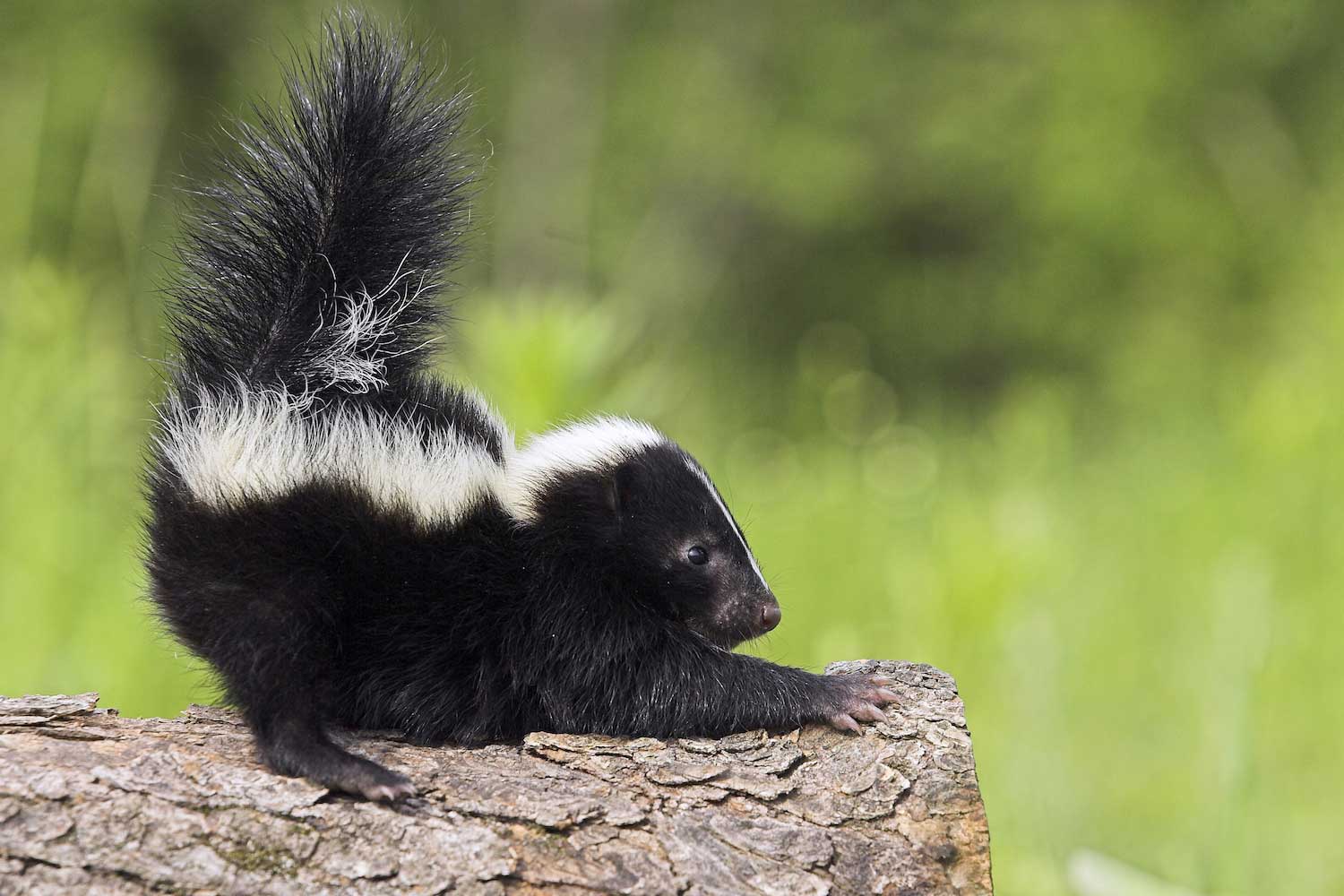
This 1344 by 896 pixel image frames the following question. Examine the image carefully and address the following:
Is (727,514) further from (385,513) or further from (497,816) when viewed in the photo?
(497,816)

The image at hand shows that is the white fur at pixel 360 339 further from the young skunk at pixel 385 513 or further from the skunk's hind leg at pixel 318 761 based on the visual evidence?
the skunk's hind leg at pixel 318 761

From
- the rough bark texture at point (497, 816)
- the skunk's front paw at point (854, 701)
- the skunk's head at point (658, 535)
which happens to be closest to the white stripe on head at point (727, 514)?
the skunk's head at point (658, 535)

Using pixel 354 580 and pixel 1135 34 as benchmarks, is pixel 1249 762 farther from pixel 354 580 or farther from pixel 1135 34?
pixel 1135 34

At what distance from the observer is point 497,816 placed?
226cm

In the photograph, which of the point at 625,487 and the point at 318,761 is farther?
the point at 625,487

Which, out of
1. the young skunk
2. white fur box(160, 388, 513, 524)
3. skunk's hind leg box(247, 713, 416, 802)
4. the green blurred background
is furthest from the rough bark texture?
the green blurred background

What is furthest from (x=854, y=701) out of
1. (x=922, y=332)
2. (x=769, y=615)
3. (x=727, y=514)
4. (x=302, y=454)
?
(x=922, y=332)

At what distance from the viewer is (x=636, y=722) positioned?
2.78 meters

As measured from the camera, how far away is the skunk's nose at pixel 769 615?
10.1 feet

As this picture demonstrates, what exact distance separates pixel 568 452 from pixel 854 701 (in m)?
0.93

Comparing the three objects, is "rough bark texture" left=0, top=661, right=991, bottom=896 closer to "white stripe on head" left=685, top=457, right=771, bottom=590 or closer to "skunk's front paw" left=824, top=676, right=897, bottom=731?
"skunk's front paw" left=824, top=676, right=897, bottom=731

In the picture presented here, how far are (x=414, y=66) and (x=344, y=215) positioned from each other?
1.33 feet

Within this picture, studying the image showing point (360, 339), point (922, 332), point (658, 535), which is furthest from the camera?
point (922, 332)

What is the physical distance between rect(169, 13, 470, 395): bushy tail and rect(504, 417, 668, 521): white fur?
0.38m
